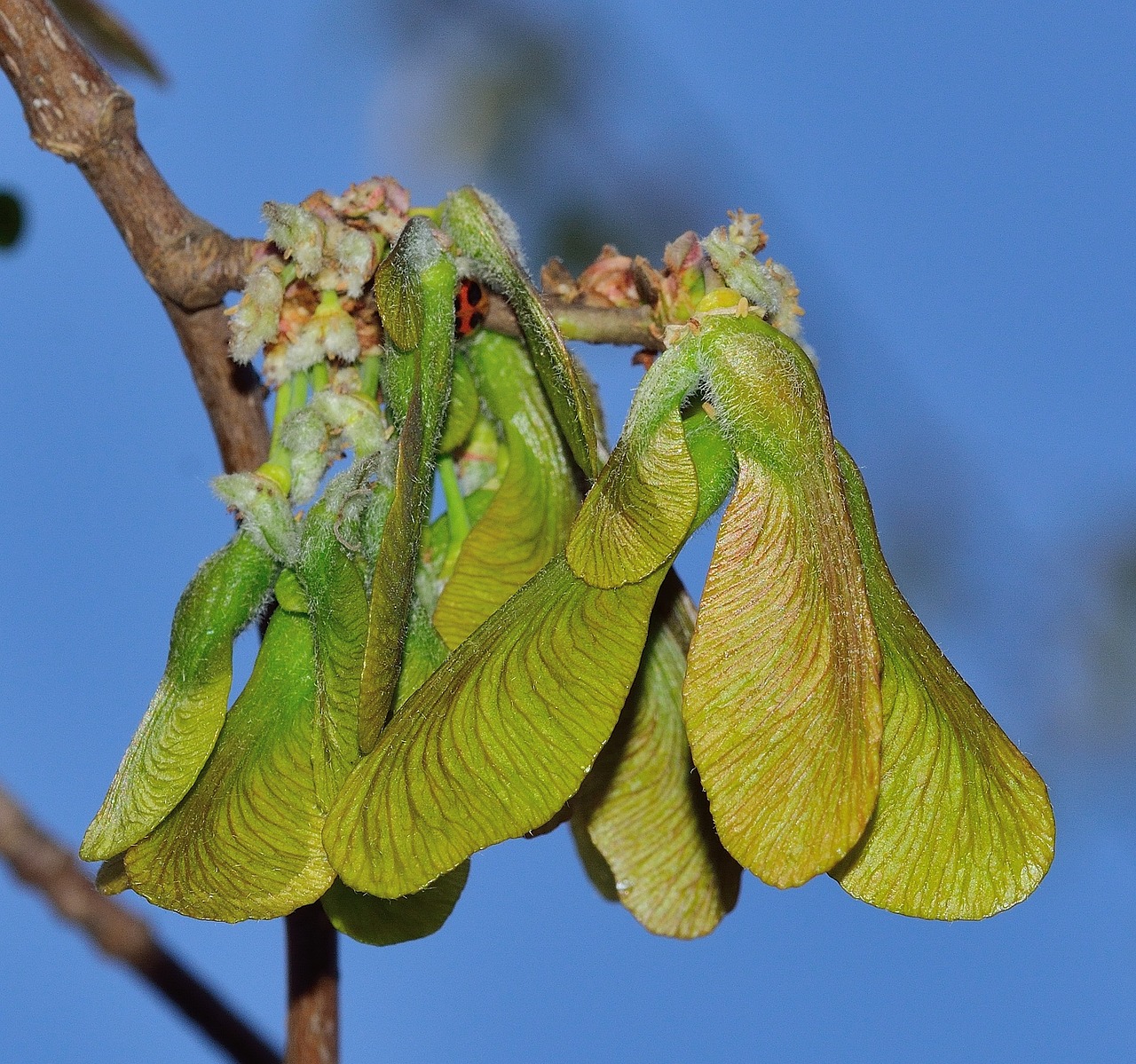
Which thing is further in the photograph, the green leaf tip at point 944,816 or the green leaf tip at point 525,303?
the green leaf tip at point 525,303

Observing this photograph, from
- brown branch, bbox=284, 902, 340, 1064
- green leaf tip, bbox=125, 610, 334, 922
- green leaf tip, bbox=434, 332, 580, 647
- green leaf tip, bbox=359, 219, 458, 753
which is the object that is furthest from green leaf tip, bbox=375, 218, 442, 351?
brown branch, bbox=284, 902, 340, 1064

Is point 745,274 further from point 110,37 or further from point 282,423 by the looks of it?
point 110,37

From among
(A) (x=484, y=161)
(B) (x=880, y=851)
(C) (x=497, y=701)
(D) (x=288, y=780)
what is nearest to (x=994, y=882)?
(B) (x=880, y=851)

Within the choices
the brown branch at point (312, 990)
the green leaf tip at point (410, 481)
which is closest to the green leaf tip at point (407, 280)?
the green leaf tip at point (410, 481)

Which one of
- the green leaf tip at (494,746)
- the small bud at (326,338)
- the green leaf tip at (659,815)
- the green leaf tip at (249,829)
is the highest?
the small bud at (326,338)

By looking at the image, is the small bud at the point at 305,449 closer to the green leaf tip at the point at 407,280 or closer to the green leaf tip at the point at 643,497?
the green leaf tip at the point at 407,280

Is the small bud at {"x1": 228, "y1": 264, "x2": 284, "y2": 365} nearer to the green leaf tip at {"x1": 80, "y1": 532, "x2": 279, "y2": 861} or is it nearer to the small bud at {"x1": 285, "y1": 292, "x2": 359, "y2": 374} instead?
the small bud at {"x1": 285, "y1": 292, "x2": 359, "y2": 374}
